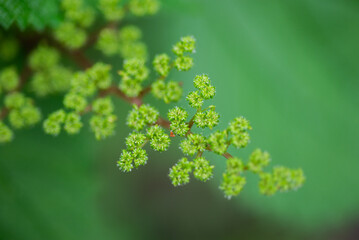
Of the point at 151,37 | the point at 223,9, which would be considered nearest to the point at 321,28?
the point at 223,9

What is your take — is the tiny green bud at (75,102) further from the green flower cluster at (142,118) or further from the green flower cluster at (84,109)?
the green flower cluster at (142,118)

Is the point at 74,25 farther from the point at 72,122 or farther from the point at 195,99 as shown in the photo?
the point at 195,99

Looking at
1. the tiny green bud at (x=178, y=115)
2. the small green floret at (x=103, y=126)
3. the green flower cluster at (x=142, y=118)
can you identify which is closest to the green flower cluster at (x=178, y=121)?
the tiny green bud at (x=178, y=115)

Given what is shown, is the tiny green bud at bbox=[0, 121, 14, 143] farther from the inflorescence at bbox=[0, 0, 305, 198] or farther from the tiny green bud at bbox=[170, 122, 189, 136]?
the tiny green bud at bbox=[170, 122, 189, 136]

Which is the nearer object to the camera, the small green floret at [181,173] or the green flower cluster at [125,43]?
the small green floret at [181,173]

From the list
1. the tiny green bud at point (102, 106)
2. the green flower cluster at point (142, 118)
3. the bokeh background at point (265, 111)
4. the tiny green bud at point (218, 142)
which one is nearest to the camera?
the tiny green bud at point (218, 142)

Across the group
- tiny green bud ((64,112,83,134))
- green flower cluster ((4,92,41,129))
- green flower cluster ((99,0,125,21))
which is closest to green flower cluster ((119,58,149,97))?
tiny green bud ((64,112,83,134))

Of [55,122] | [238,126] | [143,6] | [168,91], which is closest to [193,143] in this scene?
Answer: [238,126]
